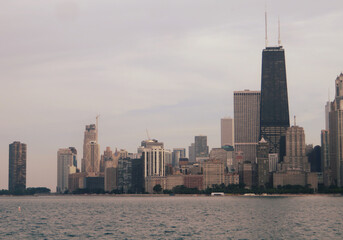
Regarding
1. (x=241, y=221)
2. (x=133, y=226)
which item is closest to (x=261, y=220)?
(x=241, y=221)

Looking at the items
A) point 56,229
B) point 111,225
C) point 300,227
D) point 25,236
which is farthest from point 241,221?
point 25,236

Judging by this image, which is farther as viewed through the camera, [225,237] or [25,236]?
[25,236]

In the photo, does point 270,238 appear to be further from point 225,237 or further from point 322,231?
point 322,231

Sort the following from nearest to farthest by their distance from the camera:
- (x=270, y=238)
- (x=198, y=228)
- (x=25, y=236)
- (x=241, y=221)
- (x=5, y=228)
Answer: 1. (x=270, y=238)
2. (x=25, y=236)
3. (x=198, y=228)
4. (x=5, y=228)
5. (x=241, y=221)

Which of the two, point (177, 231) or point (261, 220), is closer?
point (177, 231)

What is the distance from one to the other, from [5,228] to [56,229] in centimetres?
1551

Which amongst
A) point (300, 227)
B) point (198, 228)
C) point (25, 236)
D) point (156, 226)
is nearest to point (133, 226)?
Answer: point (156, 226)

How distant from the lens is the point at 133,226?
477 feet

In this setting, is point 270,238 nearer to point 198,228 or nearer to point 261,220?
point 198,228

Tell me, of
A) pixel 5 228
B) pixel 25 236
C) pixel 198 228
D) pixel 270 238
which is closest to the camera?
pixel 270 238

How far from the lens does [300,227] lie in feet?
454

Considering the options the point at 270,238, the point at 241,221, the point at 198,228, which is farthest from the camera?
the point at 241,221

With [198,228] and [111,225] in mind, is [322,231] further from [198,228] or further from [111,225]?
[111,225]

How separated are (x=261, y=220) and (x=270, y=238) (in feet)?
144
